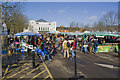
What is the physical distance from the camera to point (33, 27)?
80688 mm

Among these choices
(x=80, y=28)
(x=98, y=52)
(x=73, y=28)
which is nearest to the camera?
(x=98, y=52)

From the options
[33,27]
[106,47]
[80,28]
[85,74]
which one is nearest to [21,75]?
[85,74]

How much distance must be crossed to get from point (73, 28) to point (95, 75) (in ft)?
207

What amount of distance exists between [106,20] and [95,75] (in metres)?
39.9

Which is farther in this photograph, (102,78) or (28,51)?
(28,51)

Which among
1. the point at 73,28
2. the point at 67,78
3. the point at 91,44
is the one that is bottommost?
the point at 67,78

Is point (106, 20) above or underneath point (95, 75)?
above

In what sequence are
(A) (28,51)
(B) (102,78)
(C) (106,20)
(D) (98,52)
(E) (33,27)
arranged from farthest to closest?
1. (E) (33,27)
2. (C) (106,20)
3. (D) (98,52)
4. (A) (28,51)
5. (B) (102,78)

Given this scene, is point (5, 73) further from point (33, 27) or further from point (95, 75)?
point (33, 27)

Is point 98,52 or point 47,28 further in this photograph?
point 47,28

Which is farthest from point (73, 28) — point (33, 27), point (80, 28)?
point (33, 27)

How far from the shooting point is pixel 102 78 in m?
6.69

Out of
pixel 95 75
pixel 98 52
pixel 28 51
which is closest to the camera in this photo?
pixel 95 75

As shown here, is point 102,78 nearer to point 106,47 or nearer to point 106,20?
point 106,47
